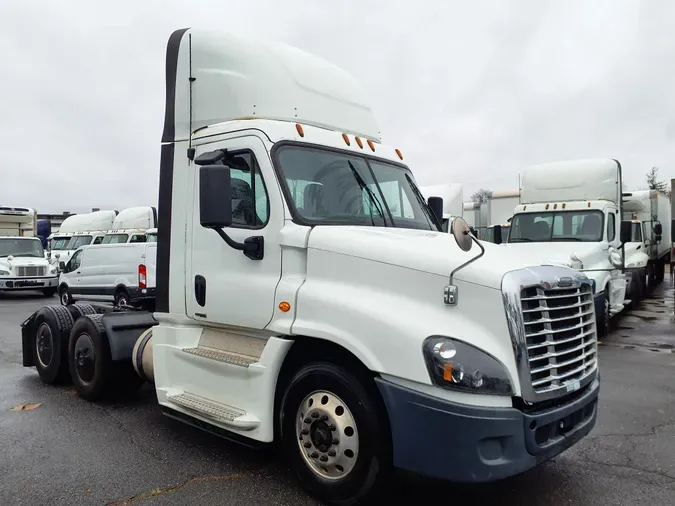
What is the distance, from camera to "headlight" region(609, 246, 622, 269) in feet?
36.8

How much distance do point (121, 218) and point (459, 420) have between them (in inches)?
986

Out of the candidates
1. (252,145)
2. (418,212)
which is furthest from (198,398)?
(418,212)

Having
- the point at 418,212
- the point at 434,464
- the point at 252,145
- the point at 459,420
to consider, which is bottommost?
the point at 434,464

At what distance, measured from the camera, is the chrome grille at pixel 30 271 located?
19734 mm

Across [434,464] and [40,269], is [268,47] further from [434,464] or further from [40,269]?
[40,269]

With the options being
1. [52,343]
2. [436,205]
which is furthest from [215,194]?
[52,343]

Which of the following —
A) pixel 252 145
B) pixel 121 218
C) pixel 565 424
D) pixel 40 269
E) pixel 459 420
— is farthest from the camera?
pixel 121 218

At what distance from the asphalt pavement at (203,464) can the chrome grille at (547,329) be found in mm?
689

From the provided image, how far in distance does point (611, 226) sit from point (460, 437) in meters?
9.84

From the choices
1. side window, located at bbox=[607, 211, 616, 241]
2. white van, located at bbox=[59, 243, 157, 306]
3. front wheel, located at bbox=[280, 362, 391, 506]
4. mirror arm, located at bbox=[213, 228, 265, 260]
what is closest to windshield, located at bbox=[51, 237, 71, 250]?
white van, located at bbox=[59, 243, 157, 306]

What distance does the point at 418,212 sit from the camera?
4.94 metres

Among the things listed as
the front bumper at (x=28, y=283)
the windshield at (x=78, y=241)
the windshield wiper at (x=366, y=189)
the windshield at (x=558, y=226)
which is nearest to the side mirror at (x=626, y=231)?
the windshield at (x=558, y=226)

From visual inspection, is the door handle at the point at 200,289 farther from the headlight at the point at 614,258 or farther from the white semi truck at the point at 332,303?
the headlight at the point at 614,258

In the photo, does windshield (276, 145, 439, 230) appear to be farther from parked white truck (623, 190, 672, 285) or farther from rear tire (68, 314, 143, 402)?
parked white truck (623, 190, 672, 285)
